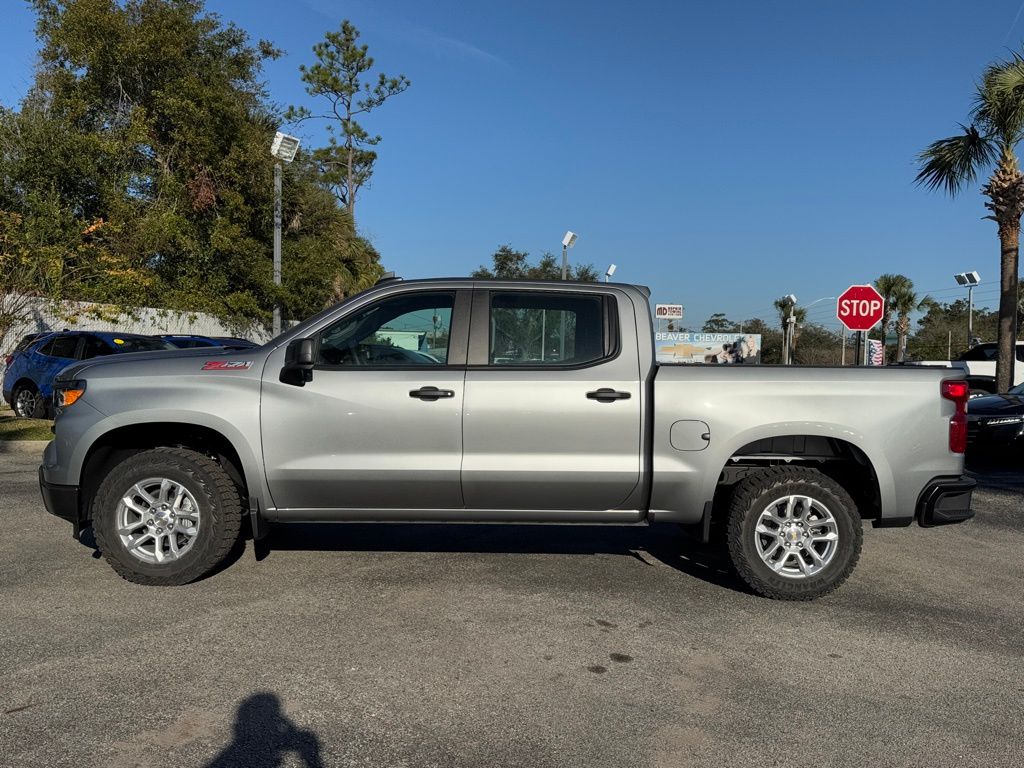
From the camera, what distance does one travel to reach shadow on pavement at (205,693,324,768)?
302 cm

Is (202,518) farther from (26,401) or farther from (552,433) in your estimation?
(26,401)

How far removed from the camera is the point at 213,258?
81.3 ft

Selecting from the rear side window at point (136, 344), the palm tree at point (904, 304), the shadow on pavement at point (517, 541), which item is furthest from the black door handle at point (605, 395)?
the palm tree at point (904, 304)

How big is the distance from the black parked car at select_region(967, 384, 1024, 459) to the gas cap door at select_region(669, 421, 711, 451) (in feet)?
27.7

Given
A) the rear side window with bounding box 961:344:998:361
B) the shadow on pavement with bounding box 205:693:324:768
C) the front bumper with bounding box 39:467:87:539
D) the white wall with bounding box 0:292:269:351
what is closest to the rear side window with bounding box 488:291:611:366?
the shadow on pavement with bounding box 205:693:324:768

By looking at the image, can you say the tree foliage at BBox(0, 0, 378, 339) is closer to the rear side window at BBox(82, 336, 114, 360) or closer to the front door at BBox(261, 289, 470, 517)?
the rear side window at BBox(82, 336, 114, 360)

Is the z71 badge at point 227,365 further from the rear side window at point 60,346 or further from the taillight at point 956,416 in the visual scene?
the rear side window at point 60,346

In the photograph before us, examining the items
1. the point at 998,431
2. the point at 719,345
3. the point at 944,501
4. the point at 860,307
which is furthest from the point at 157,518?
the point at 719,345

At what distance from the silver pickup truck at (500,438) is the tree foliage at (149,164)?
18009 millimetres

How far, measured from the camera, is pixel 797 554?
498 centimetres

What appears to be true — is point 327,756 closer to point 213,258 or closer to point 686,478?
point 686,478

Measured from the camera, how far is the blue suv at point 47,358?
13656 mm

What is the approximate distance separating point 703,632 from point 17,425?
12.7 meters

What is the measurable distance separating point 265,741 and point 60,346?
12.8 meters
